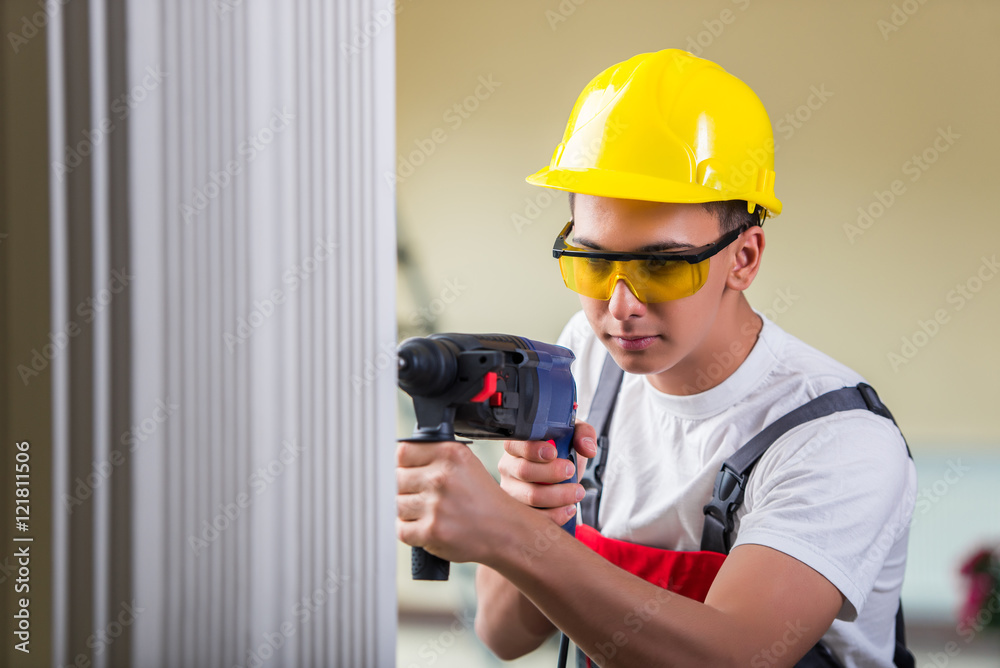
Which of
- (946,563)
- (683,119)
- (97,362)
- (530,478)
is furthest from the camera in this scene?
(946,563)

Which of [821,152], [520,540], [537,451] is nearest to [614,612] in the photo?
[520,540]

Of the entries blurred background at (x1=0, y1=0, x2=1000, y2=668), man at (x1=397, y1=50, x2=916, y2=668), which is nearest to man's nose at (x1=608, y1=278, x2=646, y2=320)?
man at (x1=397, y1=50, x2=916, y2=668)

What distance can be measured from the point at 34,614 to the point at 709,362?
3.71 ft

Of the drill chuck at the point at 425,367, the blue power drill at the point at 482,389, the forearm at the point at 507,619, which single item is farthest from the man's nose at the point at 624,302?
the forearm at the point at 507,619

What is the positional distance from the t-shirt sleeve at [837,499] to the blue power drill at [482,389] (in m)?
0.33

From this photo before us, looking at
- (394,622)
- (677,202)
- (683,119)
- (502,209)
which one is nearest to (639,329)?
(677,202)

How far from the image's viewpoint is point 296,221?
395 millimetres

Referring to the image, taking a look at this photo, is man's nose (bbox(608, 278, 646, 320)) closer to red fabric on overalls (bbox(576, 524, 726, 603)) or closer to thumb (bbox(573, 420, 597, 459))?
thumb (bbox(573, 420, 597, 459))

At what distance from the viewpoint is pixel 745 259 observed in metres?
1.27

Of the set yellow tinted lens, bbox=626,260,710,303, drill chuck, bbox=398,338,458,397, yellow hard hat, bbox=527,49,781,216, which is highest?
yellow hard hat, bbox=527,49,781,216

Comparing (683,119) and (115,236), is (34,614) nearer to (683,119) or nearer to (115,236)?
(115,236)

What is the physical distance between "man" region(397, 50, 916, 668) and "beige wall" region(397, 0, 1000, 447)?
1344 mm

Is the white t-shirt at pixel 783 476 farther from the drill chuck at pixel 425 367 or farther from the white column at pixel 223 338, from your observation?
the white column at pixel 223 338

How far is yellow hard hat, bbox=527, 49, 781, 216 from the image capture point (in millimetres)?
1174
